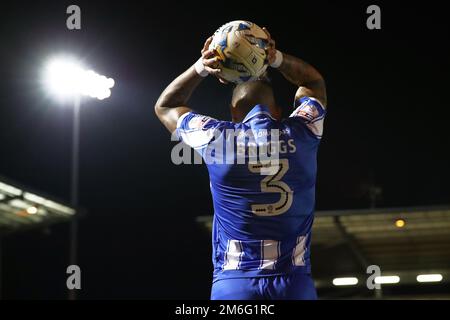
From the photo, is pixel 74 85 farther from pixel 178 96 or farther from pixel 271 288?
Answer: pixel 271 288

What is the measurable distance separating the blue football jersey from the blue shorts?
4 cm

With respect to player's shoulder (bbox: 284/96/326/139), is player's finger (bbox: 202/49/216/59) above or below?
above

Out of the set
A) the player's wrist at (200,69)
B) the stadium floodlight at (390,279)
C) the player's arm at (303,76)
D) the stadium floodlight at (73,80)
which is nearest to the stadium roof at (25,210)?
the stadium floodlight at (73,80)

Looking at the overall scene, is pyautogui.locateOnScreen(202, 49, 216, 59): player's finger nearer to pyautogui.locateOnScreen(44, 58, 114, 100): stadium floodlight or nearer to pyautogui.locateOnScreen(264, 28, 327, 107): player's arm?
pyautogui.locateOnScreen(264, 28, 327, 107): player's arm

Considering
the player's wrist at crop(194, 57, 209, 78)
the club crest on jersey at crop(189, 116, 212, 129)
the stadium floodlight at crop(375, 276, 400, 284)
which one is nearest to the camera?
the club crest on jersey at crop(189, 116, 212, 129)

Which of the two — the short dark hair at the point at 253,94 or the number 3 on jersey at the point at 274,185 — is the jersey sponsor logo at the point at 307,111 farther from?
the number 3 on jersey at the point at 274,185

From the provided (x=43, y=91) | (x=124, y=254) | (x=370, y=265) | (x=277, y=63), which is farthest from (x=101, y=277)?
(x=277, y=63)

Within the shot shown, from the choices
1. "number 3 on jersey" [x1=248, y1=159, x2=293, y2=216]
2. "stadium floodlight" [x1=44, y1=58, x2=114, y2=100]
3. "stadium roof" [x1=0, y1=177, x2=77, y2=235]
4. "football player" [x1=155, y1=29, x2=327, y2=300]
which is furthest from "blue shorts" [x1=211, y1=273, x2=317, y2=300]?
"stadium floodlight" [x1=44, y1=58, x2=114, y2=100]

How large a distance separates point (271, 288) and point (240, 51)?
1.46m

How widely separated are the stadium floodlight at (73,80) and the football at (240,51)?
660 inches

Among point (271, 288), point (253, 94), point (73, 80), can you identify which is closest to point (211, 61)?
point (253, 94)

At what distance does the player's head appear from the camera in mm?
4758

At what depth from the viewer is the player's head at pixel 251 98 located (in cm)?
476

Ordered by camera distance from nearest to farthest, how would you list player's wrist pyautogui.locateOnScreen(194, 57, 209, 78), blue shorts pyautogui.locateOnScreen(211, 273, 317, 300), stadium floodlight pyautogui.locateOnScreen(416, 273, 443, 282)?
blue shorts pyautogui.locateOnScreen(211, 273, 317, 300)
player's wrist pyautogui.locateOnScreen(194, 57, 209, 78)
stadium floodlight pyautogui.locateOnScreen(416, 273, 443, 282)
